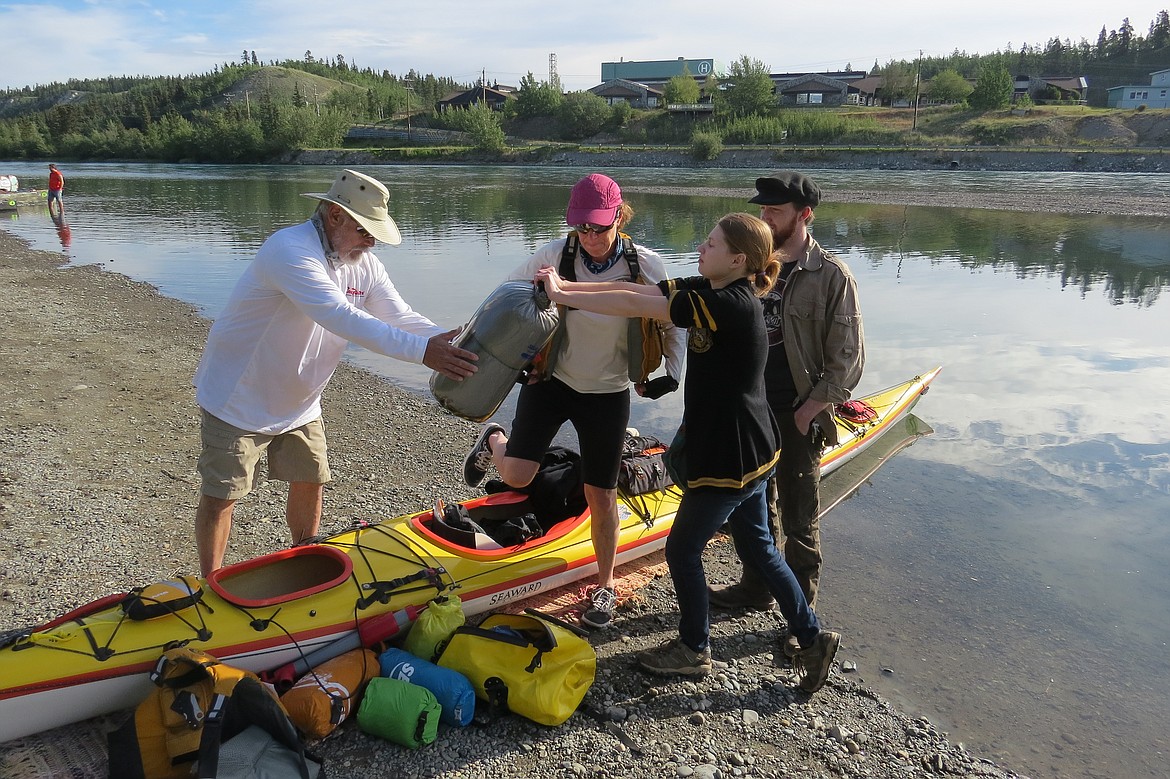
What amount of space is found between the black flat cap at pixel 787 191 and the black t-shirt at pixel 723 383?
76 cm

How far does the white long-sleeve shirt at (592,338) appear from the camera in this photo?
3.82 m

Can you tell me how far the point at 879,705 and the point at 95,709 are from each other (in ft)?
11.4

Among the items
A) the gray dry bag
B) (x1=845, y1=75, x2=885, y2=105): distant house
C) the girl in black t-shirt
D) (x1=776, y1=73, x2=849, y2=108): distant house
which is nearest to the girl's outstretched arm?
the girl in black t-shirt

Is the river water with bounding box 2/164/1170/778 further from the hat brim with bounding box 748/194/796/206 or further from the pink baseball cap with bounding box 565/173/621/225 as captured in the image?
the pink baseball cap with bounding box 565/173/621/225

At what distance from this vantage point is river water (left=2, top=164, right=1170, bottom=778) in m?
4.16

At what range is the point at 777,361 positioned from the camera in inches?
Answer: 159

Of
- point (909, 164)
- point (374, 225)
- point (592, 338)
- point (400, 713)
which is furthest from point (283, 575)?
point (909, 164)

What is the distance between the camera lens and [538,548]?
4.52 metres

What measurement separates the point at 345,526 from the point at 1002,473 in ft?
17.7

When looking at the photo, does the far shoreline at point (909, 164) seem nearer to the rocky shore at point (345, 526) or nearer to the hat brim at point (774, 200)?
the rocky shore at point (345, 526)

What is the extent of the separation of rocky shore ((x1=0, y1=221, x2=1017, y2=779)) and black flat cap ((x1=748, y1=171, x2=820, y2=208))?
7.49 ft

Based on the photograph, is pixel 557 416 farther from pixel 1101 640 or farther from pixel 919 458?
pixel 919 458

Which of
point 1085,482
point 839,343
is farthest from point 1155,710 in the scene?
point 1085,482

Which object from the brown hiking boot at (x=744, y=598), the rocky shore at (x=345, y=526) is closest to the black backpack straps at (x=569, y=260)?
the rocky shore at (x=345, y=526)
